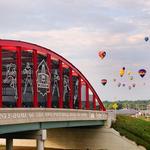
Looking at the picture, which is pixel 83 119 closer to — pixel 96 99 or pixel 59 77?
pixel 59 77

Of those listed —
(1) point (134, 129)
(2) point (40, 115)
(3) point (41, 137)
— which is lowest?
(1) point (134, 129)

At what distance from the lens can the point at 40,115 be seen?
44.8 meters

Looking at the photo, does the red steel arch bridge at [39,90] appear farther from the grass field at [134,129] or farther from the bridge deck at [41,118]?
the grass field at [134,129]

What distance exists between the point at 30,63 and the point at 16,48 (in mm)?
5851

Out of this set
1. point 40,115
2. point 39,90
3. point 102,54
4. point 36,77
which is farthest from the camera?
point 102,54

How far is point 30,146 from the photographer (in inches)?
2677

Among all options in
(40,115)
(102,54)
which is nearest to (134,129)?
(102,54)

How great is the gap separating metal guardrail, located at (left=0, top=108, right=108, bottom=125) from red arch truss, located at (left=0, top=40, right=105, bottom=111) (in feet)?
12.7

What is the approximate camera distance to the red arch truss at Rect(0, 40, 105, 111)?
50.3 metres

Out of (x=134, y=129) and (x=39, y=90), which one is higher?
(x=39, y=90)

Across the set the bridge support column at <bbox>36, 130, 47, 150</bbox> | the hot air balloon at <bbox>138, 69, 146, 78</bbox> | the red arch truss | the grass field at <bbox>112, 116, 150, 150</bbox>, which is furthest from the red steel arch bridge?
the hot air balloon at <bbox>138, 69, 146, 78</bbox>

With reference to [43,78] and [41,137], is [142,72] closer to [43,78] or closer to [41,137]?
[43,78]

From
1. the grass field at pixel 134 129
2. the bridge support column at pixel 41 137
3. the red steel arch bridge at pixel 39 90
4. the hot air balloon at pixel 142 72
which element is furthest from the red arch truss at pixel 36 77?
the hot air balloon at pixel 142 72

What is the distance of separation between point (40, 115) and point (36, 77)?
423 inches
